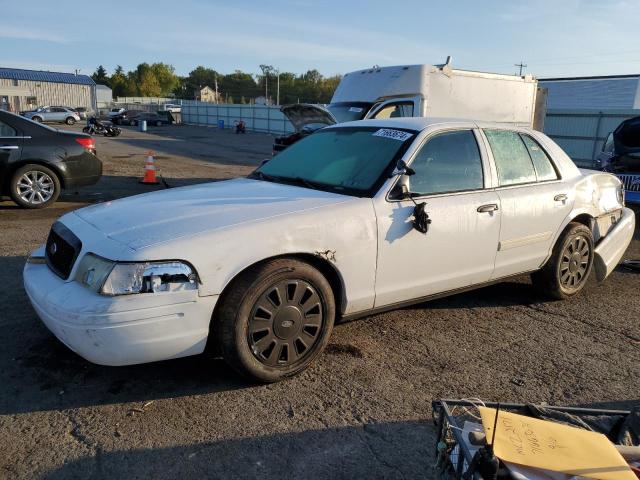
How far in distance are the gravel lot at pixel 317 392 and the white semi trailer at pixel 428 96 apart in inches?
288

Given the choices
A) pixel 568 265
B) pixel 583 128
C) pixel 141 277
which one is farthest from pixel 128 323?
pixel 583 128

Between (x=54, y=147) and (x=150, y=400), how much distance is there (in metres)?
6.73

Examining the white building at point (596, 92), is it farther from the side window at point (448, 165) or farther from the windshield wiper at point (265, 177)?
the windshield wiper at point (265, 177)

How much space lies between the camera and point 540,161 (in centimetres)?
466

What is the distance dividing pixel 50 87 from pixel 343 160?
247 feet

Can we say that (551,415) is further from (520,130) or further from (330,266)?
(520,130)

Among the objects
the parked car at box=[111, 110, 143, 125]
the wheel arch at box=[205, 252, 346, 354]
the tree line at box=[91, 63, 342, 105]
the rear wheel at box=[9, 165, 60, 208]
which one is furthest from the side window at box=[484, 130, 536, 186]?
the tree line at box=[91, 63, 342, 105]

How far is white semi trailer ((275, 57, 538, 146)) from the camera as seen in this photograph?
36.7 ft

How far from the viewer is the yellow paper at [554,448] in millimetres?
1646

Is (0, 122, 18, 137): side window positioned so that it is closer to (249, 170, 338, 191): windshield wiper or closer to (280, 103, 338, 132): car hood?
(249, 170, 338, 191): windshield wiper

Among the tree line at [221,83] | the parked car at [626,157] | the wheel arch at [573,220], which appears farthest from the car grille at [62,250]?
the tree line at [221,83]

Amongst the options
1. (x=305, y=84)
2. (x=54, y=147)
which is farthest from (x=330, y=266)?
(x=305, y=84)

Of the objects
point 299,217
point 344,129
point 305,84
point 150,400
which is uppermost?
point 305,84

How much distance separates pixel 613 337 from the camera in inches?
164
